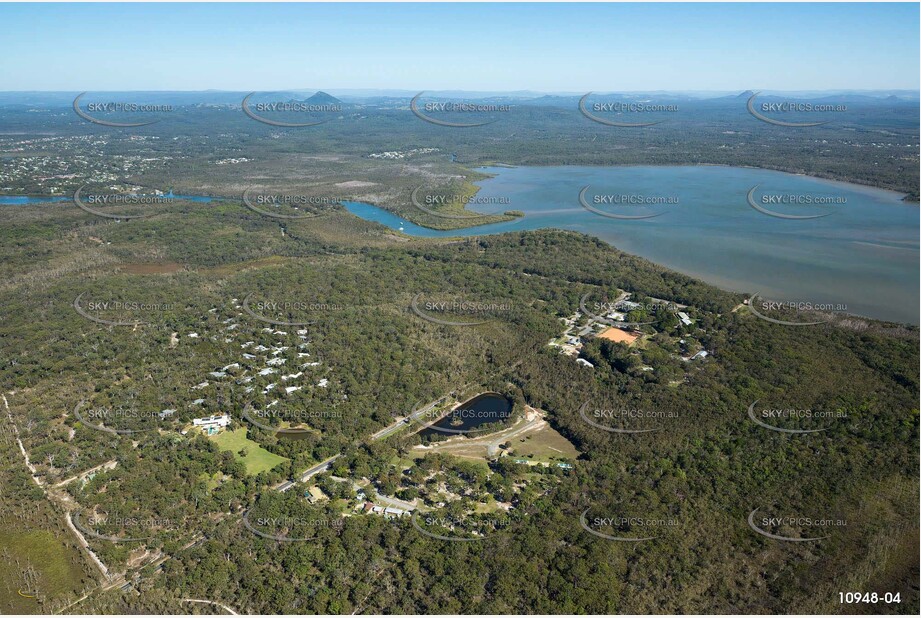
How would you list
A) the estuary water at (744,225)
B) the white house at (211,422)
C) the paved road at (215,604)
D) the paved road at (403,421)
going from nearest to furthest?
the paved road at (215,604)
the paved road at (403,421)
the white house at (211,422)
the estuary water at (744,225)

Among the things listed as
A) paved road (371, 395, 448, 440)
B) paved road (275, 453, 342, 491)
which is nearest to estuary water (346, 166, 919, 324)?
paved road (371, 395, 448, 440)

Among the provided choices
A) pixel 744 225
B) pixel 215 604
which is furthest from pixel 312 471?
pixel 744 225

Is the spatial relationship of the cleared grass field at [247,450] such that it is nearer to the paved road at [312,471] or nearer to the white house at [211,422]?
the white house at [211,422]

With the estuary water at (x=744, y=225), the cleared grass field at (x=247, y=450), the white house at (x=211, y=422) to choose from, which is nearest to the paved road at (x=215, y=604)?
the cleared grass field at (x=247, y=450)

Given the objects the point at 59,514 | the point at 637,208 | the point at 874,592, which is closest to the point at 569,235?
the point at 637,208

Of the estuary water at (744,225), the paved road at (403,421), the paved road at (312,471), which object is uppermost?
the estuary water at (744,225)

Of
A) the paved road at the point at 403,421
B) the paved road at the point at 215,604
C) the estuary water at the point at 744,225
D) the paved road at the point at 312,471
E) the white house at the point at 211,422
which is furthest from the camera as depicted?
the estuary water at the point at 744,225

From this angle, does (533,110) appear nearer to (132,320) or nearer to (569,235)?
(569,235)

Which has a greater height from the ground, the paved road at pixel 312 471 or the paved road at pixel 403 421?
the paved road at pixel 403 421
